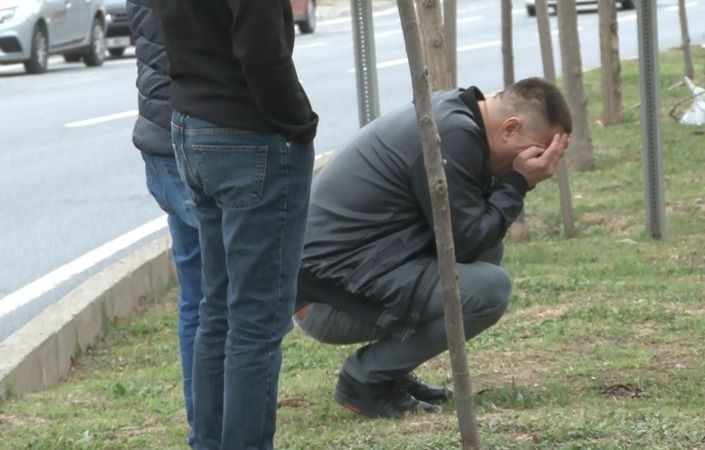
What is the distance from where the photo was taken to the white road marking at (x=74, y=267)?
798 centimetres

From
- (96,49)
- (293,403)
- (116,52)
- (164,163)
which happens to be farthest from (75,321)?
(116,52)

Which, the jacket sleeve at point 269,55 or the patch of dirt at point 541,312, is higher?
the jacket sleeve at point 269,55

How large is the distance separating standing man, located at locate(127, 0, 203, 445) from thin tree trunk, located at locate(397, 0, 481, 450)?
0.76 m

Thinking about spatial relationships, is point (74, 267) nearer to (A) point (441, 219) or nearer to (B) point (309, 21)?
(A) point (441, 219)

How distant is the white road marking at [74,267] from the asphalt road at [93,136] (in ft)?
0.03

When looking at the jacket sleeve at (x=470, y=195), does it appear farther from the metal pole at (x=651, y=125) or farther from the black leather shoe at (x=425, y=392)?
the metal pole at (x=651, y=125)

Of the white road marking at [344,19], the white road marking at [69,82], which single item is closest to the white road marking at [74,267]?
the white road marking at [69,82]

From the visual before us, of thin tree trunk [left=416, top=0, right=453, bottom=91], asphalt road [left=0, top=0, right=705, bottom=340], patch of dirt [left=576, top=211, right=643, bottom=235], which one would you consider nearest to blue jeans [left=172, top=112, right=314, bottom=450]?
asphalt road [left=0, top=0, right=705, bottom=340]

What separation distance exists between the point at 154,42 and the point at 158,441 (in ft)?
3.95

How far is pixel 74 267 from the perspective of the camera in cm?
883

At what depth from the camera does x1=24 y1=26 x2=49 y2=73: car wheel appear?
22.1m

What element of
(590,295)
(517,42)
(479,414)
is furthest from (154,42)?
(517,42)

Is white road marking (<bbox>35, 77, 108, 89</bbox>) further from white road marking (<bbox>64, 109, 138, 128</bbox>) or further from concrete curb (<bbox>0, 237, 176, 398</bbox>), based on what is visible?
concrete curb (<bbox>0, 237, 176, 398</bbox>)

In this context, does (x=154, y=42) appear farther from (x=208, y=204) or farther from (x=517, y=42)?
(x=517, y=42)
